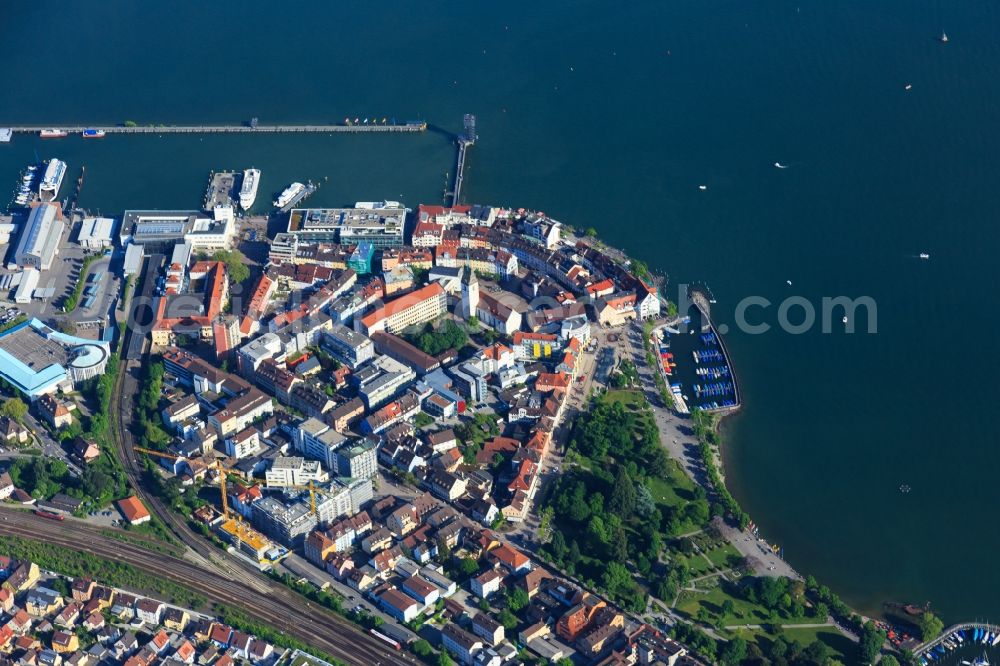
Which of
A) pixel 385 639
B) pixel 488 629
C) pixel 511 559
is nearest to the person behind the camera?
pixel 488 629

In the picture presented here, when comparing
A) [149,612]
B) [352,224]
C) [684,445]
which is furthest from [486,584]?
[352,224]

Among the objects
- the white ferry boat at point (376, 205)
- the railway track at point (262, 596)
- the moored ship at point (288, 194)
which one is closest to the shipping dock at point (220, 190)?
the moored ship at point (288, 194)

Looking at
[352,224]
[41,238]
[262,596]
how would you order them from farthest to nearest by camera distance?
[352,224] → [41,238] → [262,596]

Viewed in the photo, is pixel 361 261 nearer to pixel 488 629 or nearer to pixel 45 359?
pixel 45 359

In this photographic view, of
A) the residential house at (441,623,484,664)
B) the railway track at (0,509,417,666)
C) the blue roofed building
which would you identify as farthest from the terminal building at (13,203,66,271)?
the residential house at (441,623,484,664)

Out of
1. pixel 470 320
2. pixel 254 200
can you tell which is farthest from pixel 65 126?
pixel 470 320

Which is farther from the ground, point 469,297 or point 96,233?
point 96,233

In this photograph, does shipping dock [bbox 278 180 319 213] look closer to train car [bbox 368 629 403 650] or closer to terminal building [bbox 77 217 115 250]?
terminal building [bbox 77 217 115 250]
